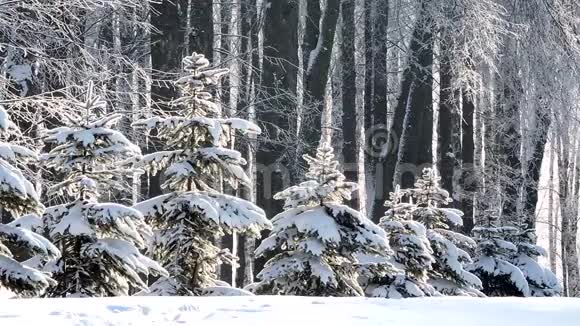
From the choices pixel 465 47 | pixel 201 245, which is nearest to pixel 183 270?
pixel 201 245

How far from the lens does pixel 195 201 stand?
7641mm

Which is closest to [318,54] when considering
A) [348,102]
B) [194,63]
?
[348,102]

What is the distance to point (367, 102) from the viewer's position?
2047 centimetres

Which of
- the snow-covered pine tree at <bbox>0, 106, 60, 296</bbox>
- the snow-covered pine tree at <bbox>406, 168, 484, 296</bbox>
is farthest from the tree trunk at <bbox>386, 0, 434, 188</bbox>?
the snow-covered pine tree at <bbox>0, 106, 60, 296</bbox>

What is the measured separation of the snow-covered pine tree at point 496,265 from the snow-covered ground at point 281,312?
25.7 feet

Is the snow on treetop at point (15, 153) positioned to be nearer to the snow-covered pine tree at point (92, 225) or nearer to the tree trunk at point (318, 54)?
the snow-covered pine tree at point (92, 225)

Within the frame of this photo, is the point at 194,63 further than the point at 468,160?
No

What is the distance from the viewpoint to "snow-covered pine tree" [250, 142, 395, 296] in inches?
324

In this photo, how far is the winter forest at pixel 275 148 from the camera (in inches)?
285

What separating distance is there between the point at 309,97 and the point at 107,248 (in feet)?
31.2

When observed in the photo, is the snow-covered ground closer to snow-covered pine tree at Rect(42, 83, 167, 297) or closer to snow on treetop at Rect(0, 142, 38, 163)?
snow on treetop at Rect(0, 142, 38, 163)

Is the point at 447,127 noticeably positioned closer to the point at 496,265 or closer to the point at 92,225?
the point at 496,265

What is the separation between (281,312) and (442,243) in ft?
22.4

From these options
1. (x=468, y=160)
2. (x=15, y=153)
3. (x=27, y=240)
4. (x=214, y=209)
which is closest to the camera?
(x=27, y=240)
